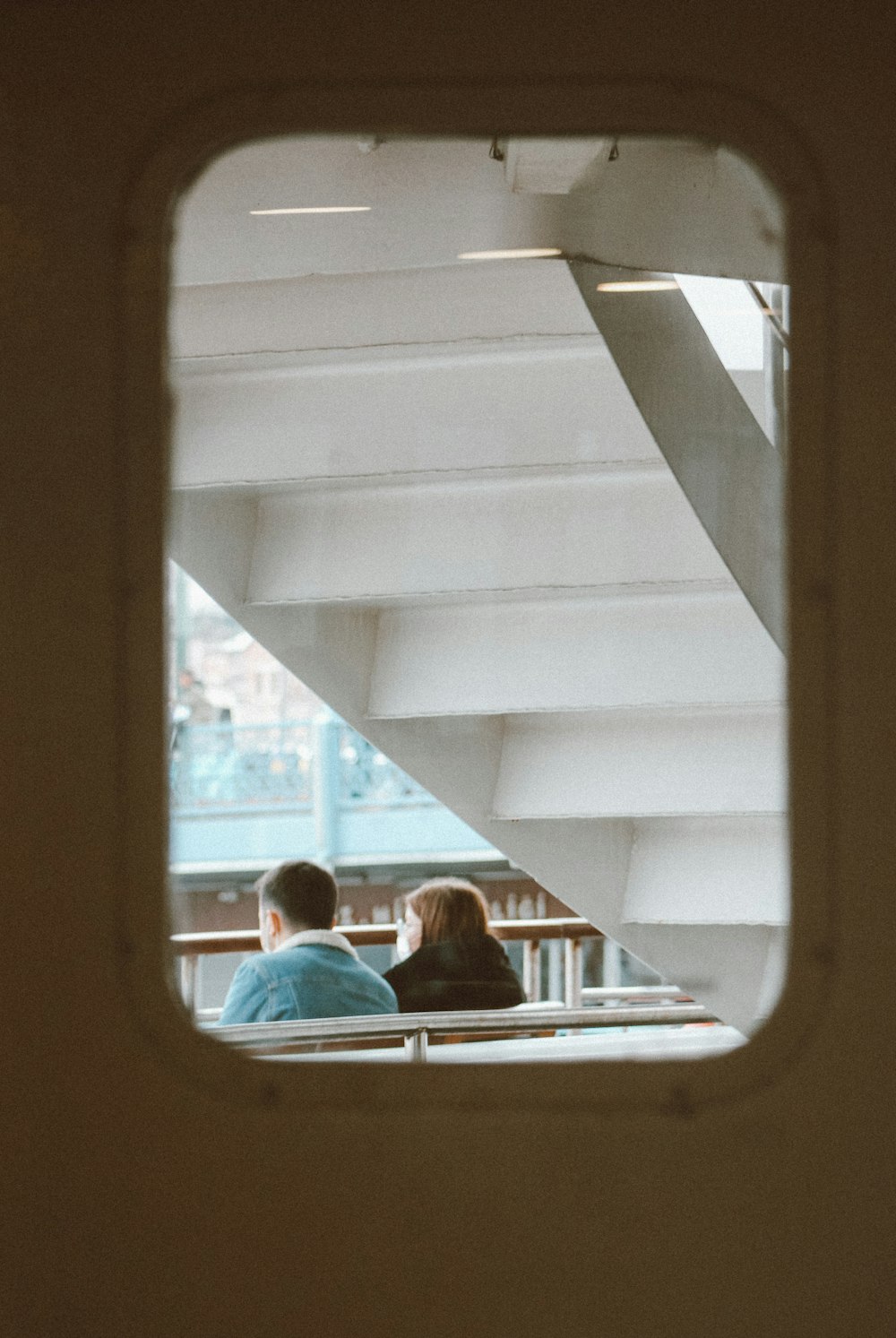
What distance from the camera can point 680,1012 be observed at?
1839 millimetres

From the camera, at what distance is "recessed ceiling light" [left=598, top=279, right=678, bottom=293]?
2.15 metres

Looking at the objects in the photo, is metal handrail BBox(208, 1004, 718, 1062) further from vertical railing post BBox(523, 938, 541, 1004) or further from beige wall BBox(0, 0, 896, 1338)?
beige wall BBox(0, 0, 896, 1338)

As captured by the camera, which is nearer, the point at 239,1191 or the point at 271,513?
the point at 239,1191

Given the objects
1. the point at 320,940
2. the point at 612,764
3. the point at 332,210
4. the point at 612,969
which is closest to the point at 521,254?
the point at 332,210

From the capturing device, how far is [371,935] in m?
2.16

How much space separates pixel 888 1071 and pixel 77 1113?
0.74 meters

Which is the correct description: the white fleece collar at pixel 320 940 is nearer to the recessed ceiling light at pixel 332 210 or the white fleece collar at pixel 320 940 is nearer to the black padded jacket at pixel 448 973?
the black padded jacket at pixel 448 973

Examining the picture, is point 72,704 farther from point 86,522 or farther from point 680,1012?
point 680,1012

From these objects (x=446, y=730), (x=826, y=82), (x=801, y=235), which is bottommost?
(x=446, y=730)

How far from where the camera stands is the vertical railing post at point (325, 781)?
1.90 m

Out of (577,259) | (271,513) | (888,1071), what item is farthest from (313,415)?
(888,1071)

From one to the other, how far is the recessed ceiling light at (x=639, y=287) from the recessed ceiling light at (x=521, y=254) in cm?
18

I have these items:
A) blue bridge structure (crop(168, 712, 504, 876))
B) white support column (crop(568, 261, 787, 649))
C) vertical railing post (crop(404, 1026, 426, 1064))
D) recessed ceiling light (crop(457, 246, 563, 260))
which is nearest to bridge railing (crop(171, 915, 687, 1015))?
blue bridge structure (crop(168, 712, 504, 876))

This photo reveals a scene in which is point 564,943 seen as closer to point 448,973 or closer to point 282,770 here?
point 448,973
